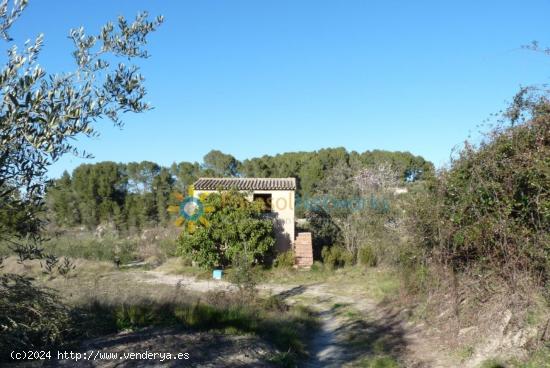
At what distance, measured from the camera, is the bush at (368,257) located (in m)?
17.3

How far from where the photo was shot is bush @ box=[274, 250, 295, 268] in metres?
16.9

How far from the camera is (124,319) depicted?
712 centimetres

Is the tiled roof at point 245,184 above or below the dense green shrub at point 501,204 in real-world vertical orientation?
above

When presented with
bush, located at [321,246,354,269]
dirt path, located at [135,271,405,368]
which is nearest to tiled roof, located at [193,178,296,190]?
bush, located at [321,246,354,269]

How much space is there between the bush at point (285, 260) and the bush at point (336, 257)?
1.49 metres

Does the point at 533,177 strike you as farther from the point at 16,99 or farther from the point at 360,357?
the point at 16,99

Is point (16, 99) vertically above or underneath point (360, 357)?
above

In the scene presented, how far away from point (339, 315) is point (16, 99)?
8.87 meters

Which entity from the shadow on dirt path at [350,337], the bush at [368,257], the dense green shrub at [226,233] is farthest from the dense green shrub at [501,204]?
the bush at [368,257]

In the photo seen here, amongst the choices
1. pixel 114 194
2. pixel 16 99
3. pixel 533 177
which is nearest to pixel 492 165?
pixel 533 177

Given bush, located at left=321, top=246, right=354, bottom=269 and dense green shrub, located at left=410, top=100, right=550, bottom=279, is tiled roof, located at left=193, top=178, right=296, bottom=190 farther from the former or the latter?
dense green shrub, located at left=410, top=100, right=550, bottom=279

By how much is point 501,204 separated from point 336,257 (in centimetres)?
1104

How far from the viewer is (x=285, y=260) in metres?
16.9

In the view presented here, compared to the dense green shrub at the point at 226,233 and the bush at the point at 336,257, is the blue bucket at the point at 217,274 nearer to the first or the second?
the dense green shrub at the point at 226,233
